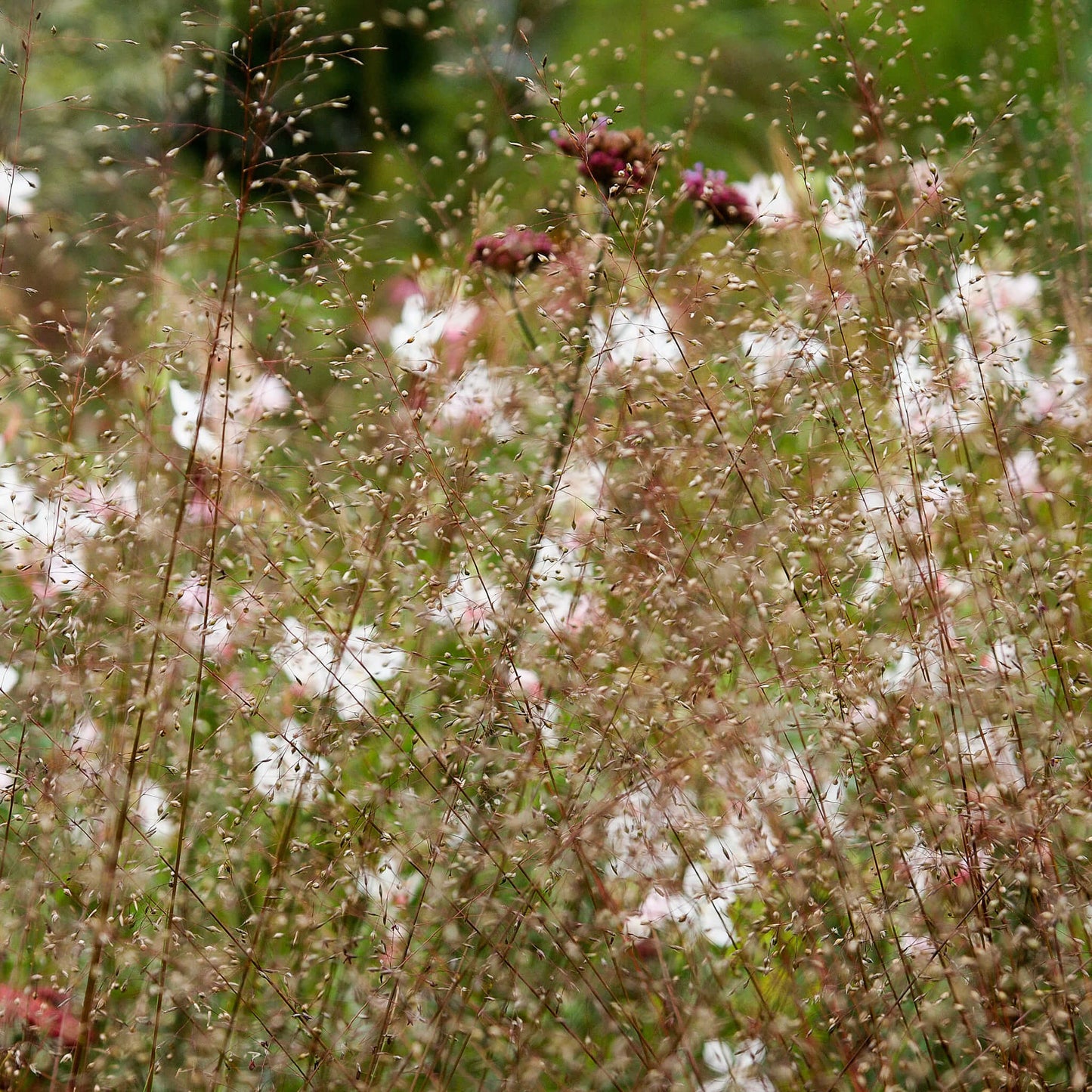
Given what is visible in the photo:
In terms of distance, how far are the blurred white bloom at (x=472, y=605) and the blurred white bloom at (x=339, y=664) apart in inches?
2.3

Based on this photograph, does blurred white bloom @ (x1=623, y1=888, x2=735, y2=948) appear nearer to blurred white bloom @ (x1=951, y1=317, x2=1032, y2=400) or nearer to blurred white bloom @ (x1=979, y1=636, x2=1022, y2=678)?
blurred white bloom @ (x1=979, y1=636, x2=1022, y2=678)

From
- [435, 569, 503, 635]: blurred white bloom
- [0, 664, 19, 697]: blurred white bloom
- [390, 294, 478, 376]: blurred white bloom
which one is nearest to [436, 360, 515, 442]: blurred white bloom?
[390, 294, 478, 376]: blurred white bloom

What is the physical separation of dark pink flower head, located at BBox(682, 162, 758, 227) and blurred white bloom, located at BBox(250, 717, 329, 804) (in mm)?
674

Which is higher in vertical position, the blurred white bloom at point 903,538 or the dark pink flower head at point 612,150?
the dark pink flower head at point 612,150

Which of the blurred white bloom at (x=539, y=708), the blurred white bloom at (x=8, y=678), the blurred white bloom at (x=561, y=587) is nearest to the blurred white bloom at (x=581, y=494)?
the blurred white bloom at (x=561, y=587)

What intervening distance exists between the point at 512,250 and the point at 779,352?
1.10ft

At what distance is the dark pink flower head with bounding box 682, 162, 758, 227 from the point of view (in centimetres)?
123

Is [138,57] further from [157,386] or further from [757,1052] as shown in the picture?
[757,1052]

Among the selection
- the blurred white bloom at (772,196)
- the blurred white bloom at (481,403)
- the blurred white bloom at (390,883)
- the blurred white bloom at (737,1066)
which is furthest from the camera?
the blurred white bloom at (772,196)

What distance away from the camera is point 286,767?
102cm

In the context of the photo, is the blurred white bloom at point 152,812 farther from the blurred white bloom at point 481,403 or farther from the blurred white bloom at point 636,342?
the blurred white bloom at point 636,342

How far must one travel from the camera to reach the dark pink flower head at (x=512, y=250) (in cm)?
123

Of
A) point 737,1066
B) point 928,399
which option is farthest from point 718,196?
point 737,1066

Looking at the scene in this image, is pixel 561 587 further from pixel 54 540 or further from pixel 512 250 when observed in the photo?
pixel 54 540
